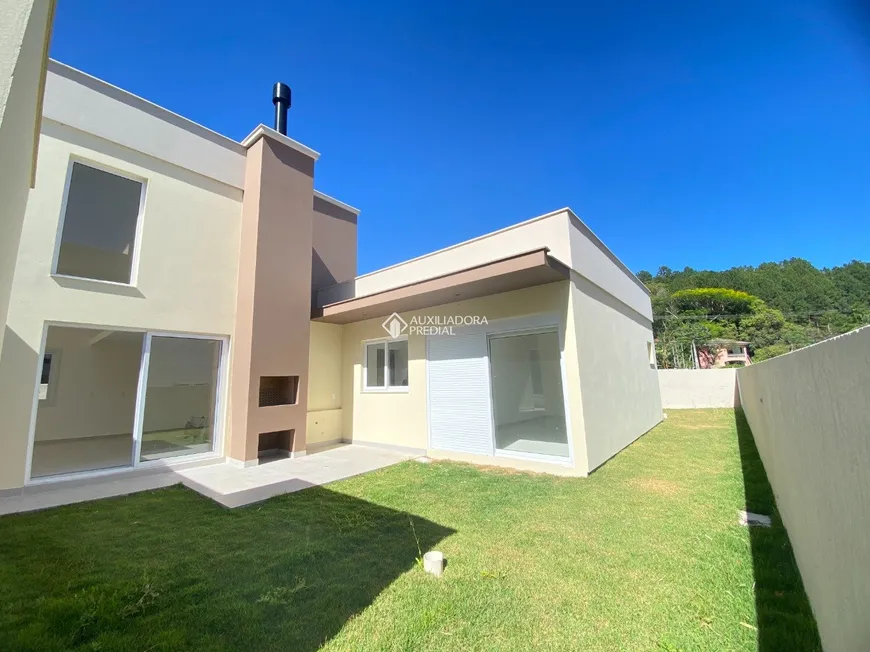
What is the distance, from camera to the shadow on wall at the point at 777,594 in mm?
2275

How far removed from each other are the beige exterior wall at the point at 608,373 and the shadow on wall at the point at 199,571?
403cm

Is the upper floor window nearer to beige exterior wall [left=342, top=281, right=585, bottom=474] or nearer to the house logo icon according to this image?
beige exterior wall [left=342, top=281, right=585, bottom=474]

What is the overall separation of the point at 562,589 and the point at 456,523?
162 centimetres

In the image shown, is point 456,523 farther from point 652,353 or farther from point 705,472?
point 652,353

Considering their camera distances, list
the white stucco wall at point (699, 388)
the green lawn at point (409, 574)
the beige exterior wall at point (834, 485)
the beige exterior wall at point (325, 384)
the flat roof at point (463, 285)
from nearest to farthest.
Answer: the beige exterior wall at point (834, 485) < the green lawn at point (409, 574) < the flat roof at point (463, 285) < the beige exterior wall at point (325, 384) < the white stucco wall at point (699, 388)

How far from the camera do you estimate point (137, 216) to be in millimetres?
7363

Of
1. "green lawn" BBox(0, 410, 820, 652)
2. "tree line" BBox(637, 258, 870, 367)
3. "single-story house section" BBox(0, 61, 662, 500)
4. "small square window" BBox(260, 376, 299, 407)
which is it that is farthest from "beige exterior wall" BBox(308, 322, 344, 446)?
"tree line" BBox(637, 258, 870, 367)

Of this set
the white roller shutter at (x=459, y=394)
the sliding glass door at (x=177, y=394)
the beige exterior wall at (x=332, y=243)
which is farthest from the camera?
the beige exterior wall at (x=332, y=243)

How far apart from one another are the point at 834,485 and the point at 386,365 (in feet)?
27.3

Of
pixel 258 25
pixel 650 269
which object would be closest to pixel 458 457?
pixel 258 25

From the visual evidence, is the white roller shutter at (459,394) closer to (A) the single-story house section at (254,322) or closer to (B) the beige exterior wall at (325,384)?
(A) the single-story house section at (254,322)

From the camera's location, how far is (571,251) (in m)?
6.58

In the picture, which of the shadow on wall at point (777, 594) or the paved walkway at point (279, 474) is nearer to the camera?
the shadow on wall at point (777, 594)

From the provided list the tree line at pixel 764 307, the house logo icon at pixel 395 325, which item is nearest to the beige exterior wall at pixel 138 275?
the house logo icon at pixel 395 325
